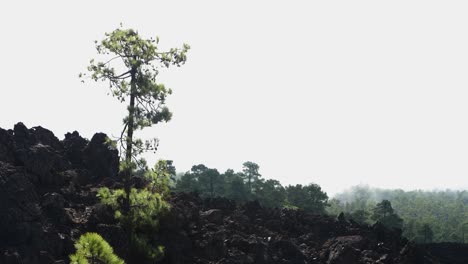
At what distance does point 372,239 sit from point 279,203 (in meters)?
49.5

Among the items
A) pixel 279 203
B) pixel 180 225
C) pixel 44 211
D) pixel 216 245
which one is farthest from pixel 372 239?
pixel 279 203

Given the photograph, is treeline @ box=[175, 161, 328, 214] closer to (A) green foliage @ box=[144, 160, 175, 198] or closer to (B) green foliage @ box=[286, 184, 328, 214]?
(B) green foliage @ box=[286, 184, 328, 214]

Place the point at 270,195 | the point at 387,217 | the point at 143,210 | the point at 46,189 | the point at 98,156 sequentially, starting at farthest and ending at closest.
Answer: the point at 270,195 → the point at 387,217 → the point at 98,156 → the point at 46,189 → the point at 143,210

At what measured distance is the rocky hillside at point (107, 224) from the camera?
21688 mm

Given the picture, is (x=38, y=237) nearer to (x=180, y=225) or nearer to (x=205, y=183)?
(x=180, y=225)

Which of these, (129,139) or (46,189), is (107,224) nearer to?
(46,189)

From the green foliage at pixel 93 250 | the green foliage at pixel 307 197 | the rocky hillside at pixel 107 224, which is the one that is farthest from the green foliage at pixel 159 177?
the green foliage at pixel 307 197

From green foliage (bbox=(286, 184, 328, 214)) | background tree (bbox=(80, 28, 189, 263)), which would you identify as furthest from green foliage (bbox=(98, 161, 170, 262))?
green foliage (bbox=(286, 184, 328, 214))

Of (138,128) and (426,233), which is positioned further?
(426,233)

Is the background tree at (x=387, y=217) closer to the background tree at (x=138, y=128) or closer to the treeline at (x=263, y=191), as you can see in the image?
the treeline at (x=263, y=191)

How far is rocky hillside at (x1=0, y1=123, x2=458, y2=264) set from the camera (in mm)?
21688

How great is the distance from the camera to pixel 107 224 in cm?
2389

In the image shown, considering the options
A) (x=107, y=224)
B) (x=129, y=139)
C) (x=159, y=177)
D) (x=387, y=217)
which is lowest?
(x=107, y=224)

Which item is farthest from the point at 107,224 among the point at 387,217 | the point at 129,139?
the point at 387,217
